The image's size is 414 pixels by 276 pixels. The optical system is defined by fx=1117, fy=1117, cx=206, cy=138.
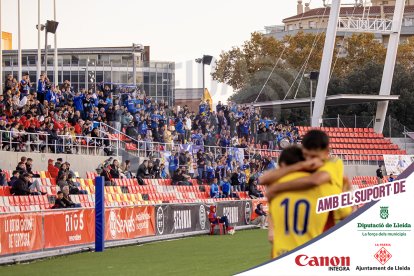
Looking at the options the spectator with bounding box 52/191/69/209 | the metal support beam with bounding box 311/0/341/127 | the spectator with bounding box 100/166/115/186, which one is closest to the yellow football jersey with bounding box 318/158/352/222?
the spectator with bounding box 52/191/69/209

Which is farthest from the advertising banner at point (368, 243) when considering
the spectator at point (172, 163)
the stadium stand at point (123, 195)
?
the spectator at point (172, 163)

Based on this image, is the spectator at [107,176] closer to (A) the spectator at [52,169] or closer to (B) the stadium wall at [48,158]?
(B) the stadium wall at [48,158]

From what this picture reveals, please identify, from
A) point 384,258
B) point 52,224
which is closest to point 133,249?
point 52,224

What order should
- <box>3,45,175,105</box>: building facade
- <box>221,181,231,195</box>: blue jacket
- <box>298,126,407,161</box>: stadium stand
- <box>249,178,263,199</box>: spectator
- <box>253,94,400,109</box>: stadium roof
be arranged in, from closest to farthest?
<box>221,181,231,195</box>: blue jacket → <box>249,178,263,199</box>: spectator → <box>298,126,407,161</box>: stadium stand → <box>253,94,400,109</box>: stadium roof → <box>3,45,175,105</box>: building facade

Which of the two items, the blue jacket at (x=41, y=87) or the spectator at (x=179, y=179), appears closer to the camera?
the blue jacket at (x=41, y=87)

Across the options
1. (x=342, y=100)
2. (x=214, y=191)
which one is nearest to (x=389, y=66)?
(x=342, y=100)

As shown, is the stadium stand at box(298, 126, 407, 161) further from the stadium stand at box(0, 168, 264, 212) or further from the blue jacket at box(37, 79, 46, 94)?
the blue jacket at box(37, 79, 46, 94)

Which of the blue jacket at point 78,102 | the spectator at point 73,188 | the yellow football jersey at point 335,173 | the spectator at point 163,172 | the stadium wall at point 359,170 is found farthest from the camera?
the stadium wall at point 359,170

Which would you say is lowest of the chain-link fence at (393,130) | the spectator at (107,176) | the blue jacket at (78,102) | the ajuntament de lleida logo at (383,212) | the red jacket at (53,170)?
the spectator at (107,176)

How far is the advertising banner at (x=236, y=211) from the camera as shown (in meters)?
36.6

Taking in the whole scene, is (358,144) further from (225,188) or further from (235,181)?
(225,188)

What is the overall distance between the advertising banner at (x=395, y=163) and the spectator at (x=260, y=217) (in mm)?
18029

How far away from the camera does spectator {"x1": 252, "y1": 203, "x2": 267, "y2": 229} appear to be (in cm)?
3969

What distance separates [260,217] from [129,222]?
12061 millimetres
